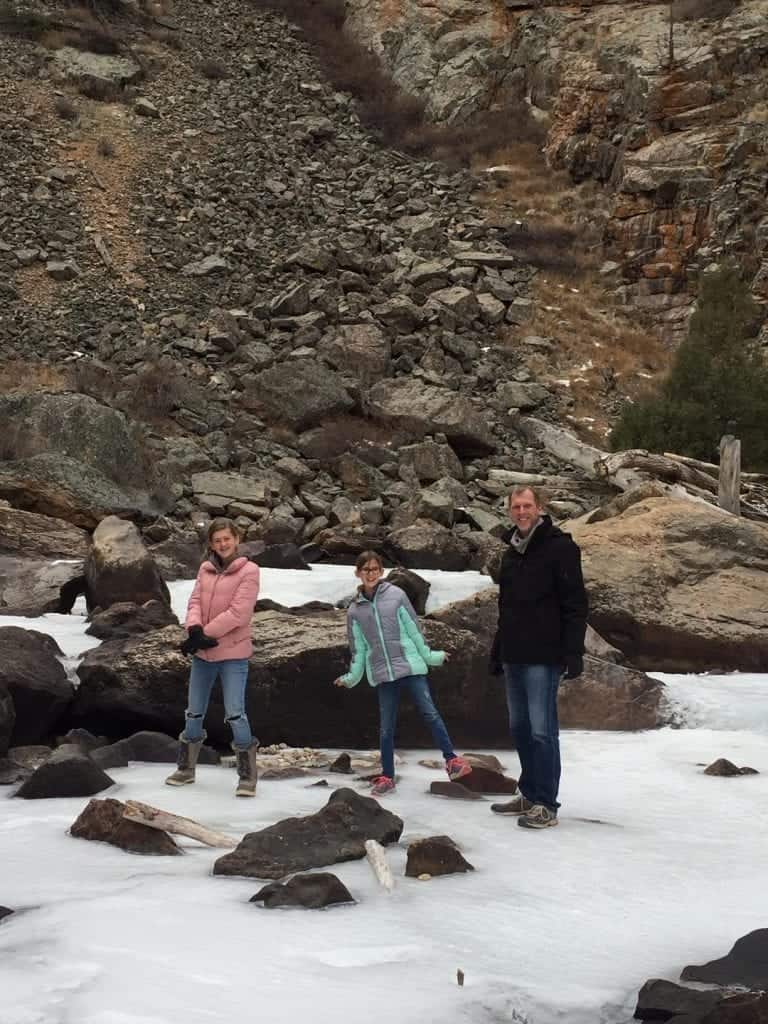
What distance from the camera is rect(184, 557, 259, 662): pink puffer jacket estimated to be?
623 centimetres

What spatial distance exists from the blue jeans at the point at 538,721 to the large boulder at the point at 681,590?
4.94m

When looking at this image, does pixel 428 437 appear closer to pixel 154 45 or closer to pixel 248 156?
pixel 248 156

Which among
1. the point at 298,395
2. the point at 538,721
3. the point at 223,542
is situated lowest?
the point at 538,721

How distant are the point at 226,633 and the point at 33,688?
201 cm

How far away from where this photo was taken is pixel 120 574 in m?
11.2

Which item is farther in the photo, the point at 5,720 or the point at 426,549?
the point at 426,549

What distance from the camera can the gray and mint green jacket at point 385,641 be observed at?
6.48m

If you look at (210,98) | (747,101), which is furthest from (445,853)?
(210,98)

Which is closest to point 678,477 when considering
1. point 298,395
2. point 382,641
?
point 298,395

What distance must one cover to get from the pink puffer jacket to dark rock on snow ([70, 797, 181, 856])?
1.27 m

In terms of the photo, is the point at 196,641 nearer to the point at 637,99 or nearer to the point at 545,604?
the point at 545,604

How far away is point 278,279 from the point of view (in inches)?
1213

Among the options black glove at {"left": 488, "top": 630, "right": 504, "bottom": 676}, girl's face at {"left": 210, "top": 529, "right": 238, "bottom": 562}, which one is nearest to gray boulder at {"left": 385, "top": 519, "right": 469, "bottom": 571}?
girl's face at {"left": 210, "top": 529, "right": 238, "bottom": 562}

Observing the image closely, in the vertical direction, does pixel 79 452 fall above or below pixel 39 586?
above
